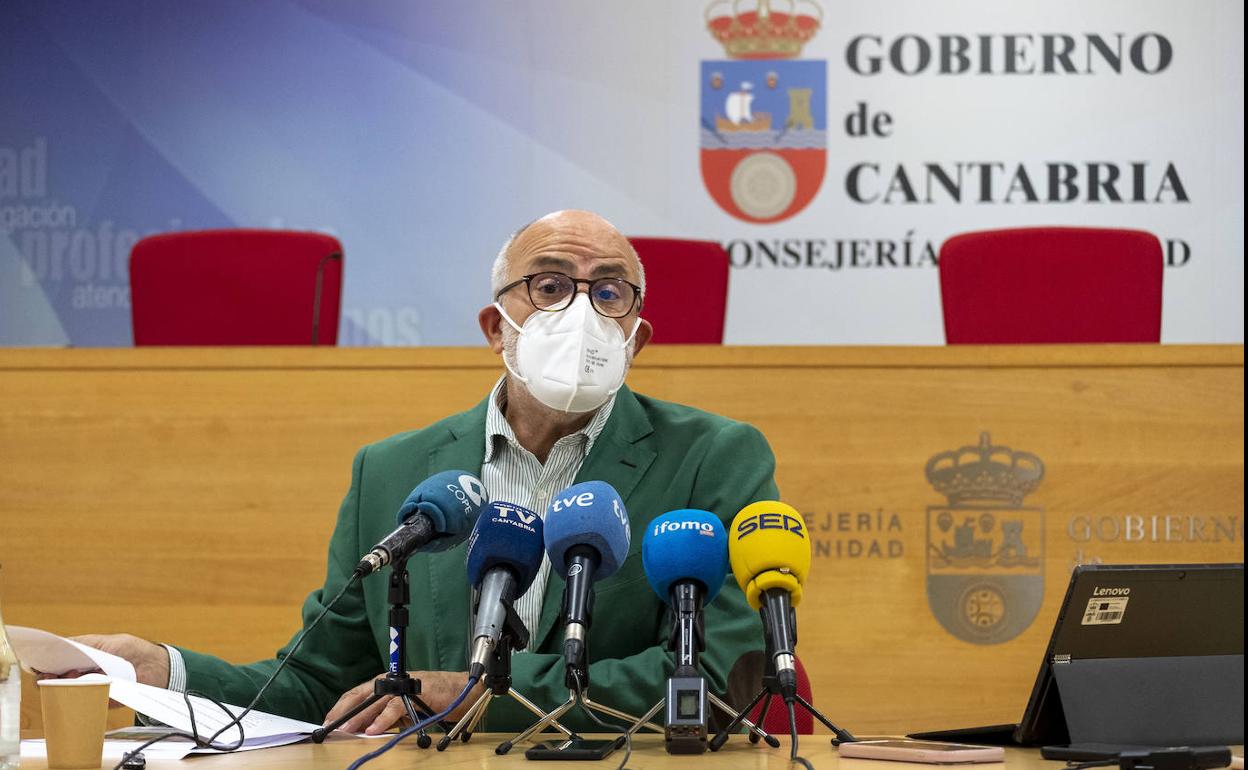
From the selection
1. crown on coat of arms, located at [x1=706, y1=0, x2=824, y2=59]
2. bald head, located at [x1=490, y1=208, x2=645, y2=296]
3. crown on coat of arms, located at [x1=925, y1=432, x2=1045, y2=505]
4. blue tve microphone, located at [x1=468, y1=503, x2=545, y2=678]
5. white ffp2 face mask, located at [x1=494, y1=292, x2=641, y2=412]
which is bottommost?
crown on coat of arms, located at [x1=925, y1=432, x2=1045, y2=505]

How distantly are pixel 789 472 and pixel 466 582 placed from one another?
1020 mm

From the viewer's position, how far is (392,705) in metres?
1.86

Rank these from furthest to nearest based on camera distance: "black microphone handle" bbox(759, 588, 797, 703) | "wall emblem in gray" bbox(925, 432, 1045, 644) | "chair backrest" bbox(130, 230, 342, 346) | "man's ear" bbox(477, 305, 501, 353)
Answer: "chair backrest" bbox(130, 230, 342, 346) < "wall emblem in gray" bbox(925, 432, 1045, 644) < "man's ear" bbox(477, 305, 501, 353) < "black microphone handle" bbox(759, 588, 797, 703)

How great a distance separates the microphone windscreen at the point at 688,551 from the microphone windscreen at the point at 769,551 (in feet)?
0.09

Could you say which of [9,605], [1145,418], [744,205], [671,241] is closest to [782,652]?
[1145,418]

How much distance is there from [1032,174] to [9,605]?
14.8 feet

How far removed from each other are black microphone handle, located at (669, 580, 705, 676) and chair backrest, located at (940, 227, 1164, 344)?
2.70 meters

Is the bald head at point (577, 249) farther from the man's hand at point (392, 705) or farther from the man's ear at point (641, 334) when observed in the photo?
Answer: the man's hand at point (392, 705)

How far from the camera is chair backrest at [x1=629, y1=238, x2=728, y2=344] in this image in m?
4.20

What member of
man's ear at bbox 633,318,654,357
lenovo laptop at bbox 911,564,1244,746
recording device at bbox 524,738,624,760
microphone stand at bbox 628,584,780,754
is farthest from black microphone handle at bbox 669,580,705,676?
man's ear at bbox 633,318,654,357

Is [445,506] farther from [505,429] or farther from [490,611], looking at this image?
[505,429]

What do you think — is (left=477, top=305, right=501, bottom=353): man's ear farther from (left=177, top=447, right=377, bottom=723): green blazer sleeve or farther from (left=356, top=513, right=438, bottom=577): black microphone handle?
(left=356, top=513, right=438, bottom=577): black microphone handle

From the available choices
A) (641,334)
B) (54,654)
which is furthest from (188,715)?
(641,334)

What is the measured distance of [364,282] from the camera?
631 cm
